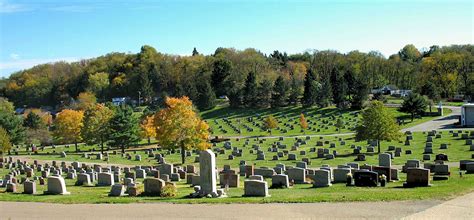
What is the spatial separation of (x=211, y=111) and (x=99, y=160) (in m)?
47.8

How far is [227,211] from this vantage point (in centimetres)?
1703

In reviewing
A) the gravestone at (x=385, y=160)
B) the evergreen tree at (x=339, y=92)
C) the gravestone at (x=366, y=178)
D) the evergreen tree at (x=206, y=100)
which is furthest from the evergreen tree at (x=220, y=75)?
the gravestone at (x=366, y=178)

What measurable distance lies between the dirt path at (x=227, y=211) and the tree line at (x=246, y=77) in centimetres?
6906

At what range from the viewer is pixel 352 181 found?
2280cm

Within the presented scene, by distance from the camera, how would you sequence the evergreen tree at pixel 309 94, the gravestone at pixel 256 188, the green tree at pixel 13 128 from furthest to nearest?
the evergreen tree at pixel 309 94 < the green tree at pixel 13 128 < the gravestone at pixel 256 188

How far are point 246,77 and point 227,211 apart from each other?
91.7 m

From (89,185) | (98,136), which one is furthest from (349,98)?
(89,185)

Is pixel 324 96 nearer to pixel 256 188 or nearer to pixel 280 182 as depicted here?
pixel 280 182

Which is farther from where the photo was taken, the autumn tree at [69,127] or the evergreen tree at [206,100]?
the evergreen tree at [206,100]

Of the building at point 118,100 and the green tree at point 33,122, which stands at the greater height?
the building at point 118,100

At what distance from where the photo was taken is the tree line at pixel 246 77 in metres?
93.8

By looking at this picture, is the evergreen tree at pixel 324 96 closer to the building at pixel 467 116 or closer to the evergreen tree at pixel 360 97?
the evergreen tree at pixel 360 97

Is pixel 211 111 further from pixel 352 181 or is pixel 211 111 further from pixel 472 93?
pixel 352 181

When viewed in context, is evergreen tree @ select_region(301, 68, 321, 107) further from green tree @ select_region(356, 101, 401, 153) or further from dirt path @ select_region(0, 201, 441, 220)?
dirt path @ select_region(0, 201, 441, 220)
